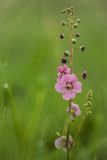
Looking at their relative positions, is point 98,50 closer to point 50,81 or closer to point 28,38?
point 28,38

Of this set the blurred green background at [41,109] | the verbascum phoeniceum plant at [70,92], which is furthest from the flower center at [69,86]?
the blurred green background at [41,109]

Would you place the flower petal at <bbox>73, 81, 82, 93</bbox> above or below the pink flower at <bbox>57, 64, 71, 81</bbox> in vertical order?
below

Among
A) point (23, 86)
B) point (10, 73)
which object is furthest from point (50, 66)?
point (23, 86)

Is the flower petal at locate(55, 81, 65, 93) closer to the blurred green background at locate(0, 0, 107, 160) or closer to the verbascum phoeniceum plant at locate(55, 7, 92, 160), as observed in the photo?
the verbascum phoeniceum plant at locate(55, 7, 92, 160)

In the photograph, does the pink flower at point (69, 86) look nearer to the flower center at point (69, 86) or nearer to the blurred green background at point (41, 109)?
the flower center at point (69, 86)

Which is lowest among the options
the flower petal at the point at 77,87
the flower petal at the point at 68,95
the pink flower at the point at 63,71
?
the flower petal at the point at 68,95

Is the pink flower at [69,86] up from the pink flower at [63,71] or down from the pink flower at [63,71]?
down

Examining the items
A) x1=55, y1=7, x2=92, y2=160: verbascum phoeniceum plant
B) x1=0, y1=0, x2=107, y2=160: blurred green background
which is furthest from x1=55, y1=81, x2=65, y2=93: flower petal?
x1=0, y1=0, x2=107, y2=160: blurred green background

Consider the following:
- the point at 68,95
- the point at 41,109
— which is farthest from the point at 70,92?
the point at 41,109

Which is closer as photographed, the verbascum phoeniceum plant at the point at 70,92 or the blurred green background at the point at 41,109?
the verbascum phoeniceum plant at the point at 70,92
